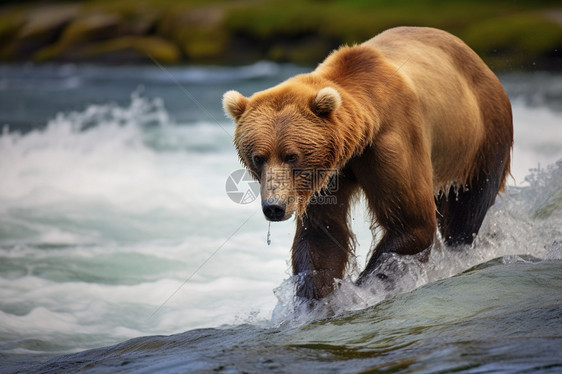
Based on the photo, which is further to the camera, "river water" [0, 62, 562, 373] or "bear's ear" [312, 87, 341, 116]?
"bear's ear" [312, 87, 341, 116]

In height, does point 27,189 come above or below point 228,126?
below

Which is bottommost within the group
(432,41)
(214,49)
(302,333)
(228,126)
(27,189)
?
(302,333)

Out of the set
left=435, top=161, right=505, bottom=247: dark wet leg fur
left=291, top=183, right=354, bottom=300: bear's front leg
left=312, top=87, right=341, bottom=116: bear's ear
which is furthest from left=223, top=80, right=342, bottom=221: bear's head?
left=435, top=161, right=505, bottom=247: dark wet leg fur

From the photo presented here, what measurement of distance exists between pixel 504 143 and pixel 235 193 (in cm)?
547

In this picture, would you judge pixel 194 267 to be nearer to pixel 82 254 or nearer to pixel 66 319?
pixel 82 254

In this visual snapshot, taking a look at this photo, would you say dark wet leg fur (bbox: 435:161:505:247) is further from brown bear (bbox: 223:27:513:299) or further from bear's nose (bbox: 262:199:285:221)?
bear's nose (bbox: 262:199:285:221)

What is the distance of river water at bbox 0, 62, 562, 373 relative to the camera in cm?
305

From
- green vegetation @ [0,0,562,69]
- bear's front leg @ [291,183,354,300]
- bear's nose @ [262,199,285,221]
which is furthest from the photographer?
green vegetation @ [0,0,562,69]

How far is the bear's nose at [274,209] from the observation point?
12.2 feet

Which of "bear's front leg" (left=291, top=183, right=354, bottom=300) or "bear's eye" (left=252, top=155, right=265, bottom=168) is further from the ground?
"bear's eye" (left=252, top=155, right=265, bottom=168)

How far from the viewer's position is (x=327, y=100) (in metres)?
3.75

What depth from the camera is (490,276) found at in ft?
12.4

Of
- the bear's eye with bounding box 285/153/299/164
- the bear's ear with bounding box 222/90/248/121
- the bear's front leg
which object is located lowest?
the bear's front leg

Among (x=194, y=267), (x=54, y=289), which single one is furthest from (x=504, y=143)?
(x=54, y=289)
